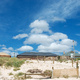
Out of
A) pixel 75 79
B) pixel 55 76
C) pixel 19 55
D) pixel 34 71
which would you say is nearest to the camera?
pixel 75 79

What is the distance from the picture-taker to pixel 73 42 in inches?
1448

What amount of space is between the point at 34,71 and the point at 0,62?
1042 centimetres

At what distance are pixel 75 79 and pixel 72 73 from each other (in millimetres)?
1099

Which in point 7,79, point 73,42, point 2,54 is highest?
point 73,42

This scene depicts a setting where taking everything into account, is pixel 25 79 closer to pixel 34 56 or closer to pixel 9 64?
pixel 9 64

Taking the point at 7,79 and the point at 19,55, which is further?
the point at 19,55

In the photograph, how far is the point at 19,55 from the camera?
163 feet

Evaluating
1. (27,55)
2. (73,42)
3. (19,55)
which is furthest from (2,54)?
(73,42)

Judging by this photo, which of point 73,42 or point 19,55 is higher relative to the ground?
point 73,42

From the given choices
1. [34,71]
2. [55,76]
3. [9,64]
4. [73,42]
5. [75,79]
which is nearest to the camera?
[75,79]

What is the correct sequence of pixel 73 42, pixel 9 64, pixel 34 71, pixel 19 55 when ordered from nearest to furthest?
pixel 34 71 → pixel 9 64 → pixel 73 42 → pixel 19 55

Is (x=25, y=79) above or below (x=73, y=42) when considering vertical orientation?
below

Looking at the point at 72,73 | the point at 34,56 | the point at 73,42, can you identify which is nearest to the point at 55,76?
the point at 72,73

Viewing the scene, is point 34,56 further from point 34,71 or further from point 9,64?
point 34,71
